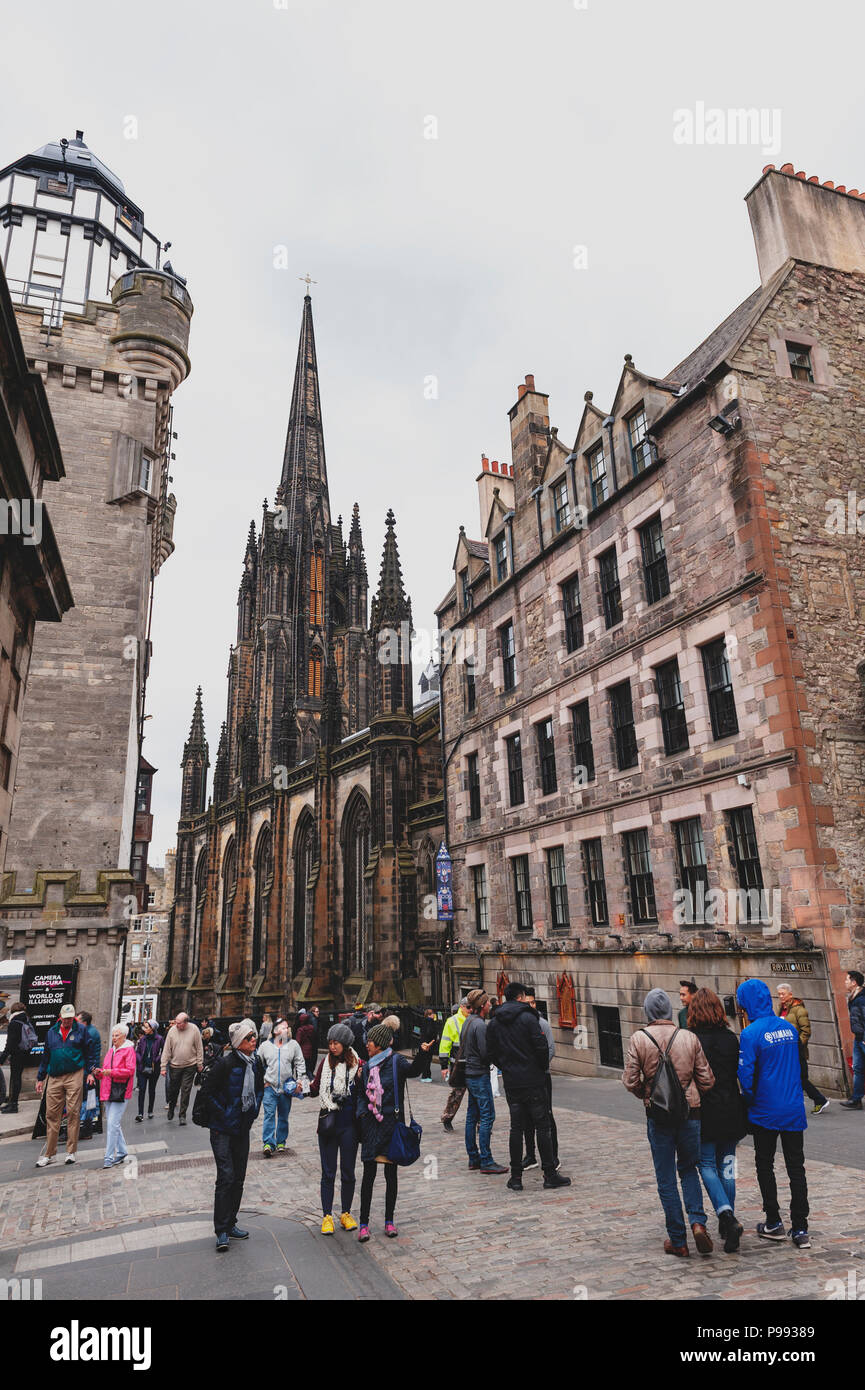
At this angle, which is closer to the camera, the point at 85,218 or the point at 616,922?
the point at 616,922

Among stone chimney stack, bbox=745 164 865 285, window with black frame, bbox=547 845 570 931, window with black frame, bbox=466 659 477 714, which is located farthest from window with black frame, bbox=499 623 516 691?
stone chimney stack, bbox=745 164 865 285

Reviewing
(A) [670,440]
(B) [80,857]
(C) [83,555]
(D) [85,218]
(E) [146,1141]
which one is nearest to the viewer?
(E) [146,1141]

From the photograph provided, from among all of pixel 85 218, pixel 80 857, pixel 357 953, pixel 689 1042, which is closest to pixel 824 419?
pixel 689 1042

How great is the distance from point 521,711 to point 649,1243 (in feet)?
52.7

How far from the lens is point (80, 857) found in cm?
1872

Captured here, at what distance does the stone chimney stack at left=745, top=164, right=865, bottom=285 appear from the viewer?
16.3m

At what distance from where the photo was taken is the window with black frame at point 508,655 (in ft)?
73.9

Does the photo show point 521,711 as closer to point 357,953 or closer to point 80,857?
point 80,857

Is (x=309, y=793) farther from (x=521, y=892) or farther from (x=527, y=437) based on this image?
(x=527, y=437)

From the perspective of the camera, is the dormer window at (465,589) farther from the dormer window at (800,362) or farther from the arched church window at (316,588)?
the arched church window at (316,588)

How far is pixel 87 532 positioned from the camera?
21.2m

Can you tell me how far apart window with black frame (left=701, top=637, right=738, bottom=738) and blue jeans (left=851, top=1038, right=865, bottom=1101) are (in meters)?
5.40

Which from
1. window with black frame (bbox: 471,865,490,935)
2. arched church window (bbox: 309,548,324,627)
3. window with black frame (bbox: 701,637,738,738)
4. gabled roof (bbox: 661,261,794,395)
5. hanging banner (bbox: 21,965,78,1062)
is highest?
arched church window (bbox: 309,548,324,627)

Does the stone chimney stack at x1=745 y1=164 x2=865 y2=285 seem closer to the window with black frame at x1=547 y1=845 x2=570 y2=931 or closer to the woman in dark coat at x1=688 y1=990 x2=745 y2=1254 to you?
the window with black frame at x1=547 y1=845 x2=570 y2=931
